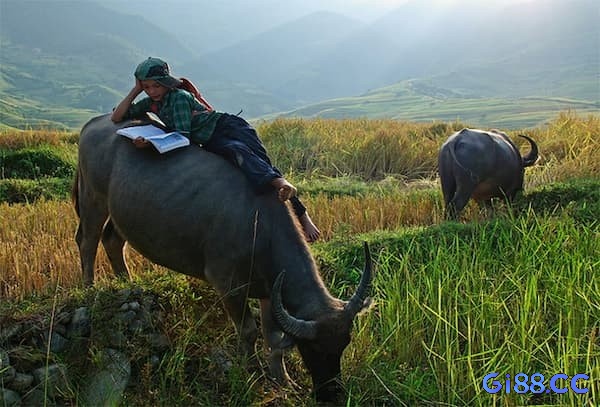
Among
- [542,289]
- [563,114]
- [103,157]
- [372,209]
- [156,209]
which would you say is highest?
[103,157]

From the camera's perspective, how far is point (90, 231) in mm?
3889

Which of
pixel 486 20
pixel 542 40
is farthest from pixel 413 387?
pixel 486 20

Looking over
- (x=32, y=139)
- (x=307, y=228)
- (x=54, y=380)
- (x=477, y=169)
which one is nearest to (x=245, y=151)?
(x=307, y=228)

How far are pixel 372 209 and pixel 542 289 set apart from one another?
291cm

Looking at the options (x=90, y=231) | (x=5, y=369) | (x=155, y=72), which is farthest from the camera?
(x=90, y=231)

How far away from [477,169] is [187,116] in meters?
3.63

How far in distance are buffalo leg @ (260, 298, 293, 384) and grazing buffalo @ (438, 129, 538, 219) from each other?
3.35 metres

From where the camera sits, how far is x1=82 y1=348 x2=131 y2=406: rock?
2.95 m

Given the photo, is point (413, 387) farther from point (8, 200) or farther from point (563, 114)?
point (563, 114)

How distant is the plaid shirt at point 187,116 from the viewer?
11.7 ft

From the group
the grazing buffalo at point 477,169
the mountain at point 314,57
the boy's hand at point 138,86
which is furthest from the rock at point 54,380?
the mountain at point 314,57

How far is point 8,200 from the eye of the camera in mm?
7918

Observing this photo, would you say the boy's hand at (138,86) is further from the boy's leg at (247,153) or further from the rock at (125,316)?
the rock at (125,316)

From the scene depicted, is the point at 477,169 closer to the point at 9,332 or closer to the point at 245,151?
the point at 245,151
